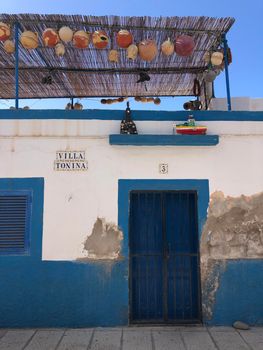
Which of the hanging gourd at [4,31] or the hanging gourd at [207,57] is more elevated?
the hanging gourd at [207,57]

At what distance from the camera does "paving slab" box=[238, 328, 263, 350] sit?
4539 millimetres

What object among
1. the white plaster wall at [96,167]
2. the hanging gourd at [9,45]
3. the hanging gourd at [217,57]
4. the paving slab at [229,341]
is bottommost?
the paving slab at [229,341]

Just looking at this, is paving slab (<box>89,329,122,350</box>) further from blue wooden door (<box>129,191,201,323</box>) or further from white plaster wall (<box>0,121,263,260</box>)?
white plaster wall (<box>0,121,263,260</box>)

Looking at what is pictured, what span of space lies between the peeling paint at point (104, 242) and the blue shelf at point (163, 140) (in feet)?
4.21

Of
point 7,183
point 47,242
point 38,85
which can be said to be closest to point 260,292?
point 47,242

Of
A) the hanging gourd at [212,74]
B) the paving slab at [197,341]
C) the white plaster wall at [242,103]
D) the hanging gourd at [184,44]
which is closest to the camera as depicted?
the paving slab at [197,341]

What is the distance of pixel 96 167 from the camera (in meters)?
5.42

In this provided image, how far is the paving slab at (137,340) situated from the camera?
447 centimetres

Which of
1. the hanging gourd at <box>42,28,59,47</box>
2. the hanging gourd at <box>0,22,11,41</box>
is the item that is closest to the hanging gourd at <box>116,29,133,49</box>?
the hanging gourd at <box>42,28,59,47</box>

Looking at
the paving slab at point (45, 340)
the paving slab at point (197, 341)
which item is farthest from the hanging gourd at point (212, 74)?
the paving slab at point (45, 340)

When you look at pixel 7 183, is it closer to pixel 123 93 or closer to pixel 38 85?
pixel 38 85

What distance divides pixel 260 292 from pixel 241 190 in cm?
154

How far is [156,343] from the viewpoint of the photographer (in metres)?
4.59

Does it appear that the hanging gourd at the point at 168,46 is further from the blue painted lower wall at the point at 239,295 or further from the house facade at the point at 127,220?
the blue painted lower wall at the point at 239,295
